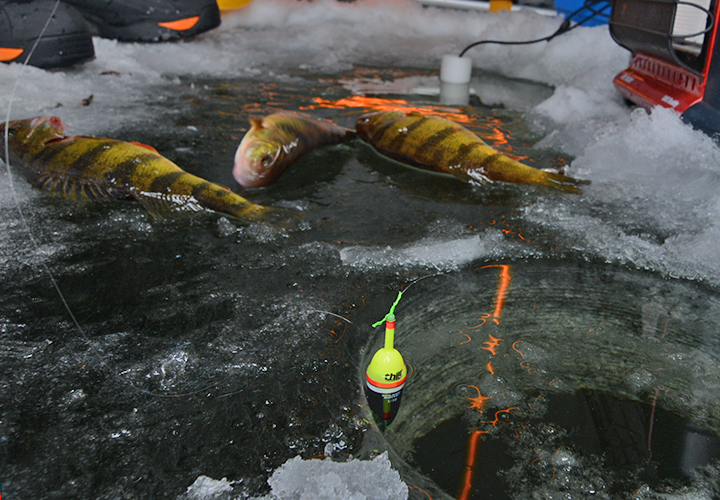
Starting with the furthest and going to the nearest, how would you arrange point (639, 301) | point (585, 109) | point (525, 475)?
1. point (585, 109)
2. point (639, 301)
3. point (525, 475)

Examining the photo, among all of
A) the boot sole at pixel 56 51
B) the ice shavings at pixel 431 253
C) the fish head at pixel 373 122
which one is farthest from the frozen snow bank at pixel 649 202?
the boot sole at pixel 56 51

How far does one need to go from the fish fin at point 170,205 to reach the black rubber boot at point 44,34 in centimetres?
299

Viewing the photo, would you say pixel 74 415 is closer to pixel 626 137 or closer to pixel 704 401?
pixel 704 401

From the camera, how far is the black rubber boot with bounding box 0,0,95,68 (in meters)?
4.31

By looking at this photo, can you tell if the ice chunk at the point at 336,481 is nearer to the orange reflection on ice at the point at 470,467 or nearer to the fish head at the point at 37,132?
the orange reflection on ice at the point at 470,467

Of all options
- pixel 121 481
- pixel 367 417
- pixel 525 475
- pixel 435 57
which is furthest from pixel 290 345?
pixel 435 57

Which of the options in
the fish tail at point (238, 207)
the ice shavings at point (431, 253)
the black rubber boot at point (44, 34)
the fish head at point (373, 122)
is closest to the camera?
the ice shavings at point (431, 253)

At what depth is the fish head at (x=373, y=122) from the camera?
3189 mm

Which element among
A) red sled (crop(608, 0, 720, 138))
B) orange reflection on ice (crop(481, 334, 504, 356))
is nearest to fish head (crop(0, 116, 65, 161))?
orange reflection on ice (crop(481, 334, 504, 356))

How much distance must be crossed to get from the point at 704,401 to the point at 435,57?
215 inches

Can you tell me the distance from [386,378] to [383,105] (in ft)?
10.8

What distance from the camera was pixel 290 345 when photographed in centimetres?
160

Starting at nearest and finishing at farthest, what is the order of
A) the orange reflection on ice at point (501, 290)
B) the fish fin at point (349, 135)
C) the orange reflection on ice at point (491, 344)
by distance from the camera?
the orange reflection on ice at point (491, 344) < the orange reflection on ice at point (501, 290) < the fish fin at point (349, 135)

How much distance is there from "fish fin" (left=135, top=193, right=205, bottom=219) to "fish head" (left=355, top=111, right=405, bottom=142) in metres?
1.24
